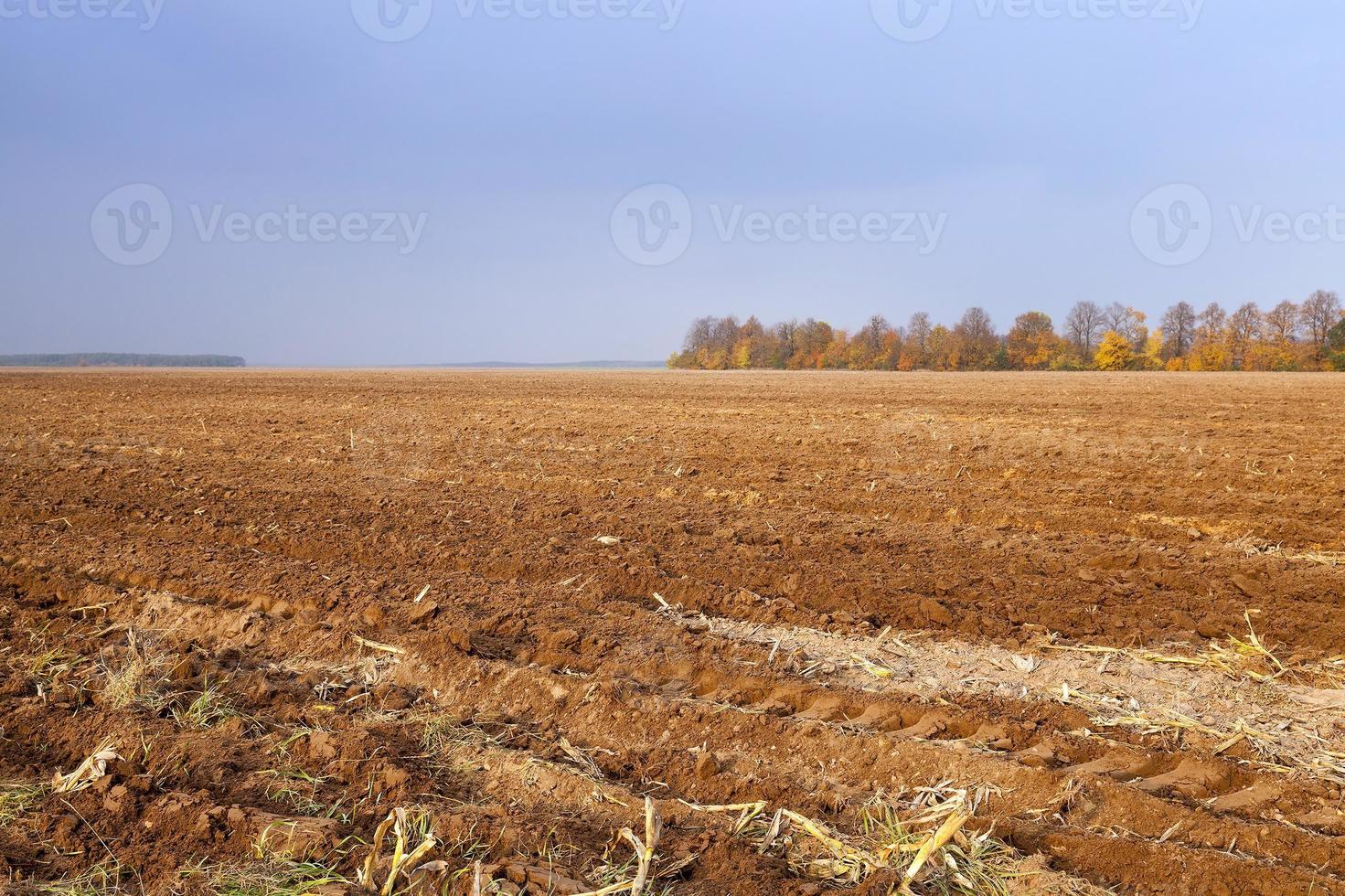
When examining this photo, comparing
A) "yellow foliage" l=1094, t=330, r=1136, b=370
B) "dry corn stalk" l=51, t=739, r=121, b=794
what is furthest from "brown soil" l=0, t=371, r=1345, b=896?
"yellow foliage" l=1094, t=330, r=1136, b=370

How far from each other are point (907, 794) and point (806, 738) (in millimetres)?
549

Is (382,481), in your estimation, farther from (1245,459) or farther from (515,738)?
(1245,459)

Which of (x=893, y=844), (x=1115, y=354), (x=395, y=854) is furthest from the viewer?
(x=1115, y=354)

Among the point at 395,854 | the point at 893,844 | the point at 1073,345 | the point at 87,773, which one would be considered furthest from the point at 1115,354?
the point at 87,773

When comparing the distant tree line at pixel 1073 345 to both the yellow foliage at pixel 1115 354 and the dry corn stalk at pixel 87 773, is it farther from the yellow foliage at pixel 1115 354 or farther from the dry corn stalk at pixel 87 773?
the dry corn stalk at pixel 87 773

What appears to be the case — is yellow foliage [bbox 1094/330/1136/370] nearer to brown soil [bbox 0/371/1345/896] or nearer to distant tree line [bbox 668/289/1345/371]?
distant tree line [bbox 668/289/1345/371]

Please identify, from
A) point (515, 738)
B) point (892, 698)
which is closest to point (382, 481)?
point (515, 738)

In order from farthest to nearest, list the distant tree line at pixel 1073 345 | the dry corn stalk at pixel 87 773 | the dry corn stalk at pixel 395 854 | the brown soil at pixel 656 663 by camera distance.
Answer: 1. the distant tree line at pixel 1073 345
2. the dry corn stalk at pixel 87 773
3. the brown soil at pixel 656 663
4. the dry corn stalk at pixel 395 854

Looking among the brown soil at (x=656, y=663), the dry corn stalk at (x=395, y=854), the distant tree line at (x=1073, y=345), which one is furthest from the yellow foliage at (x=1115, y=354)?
the dry corn stalk at (x=395, y=854)

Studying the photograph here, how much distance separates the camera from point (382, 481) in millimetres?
10055

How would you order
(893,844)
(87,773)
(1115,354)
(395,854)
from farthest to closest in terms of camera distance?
(1115,354), (87,773), (893,844), (395,854)

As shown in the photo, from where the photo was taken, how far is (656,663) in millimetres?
4605

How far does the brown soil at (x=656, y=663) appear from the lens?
3035 millimetres

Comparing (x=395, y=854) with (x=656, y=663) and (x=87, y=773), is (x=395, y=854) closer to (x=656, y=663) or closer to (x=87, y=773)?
(x=87, y=773)
